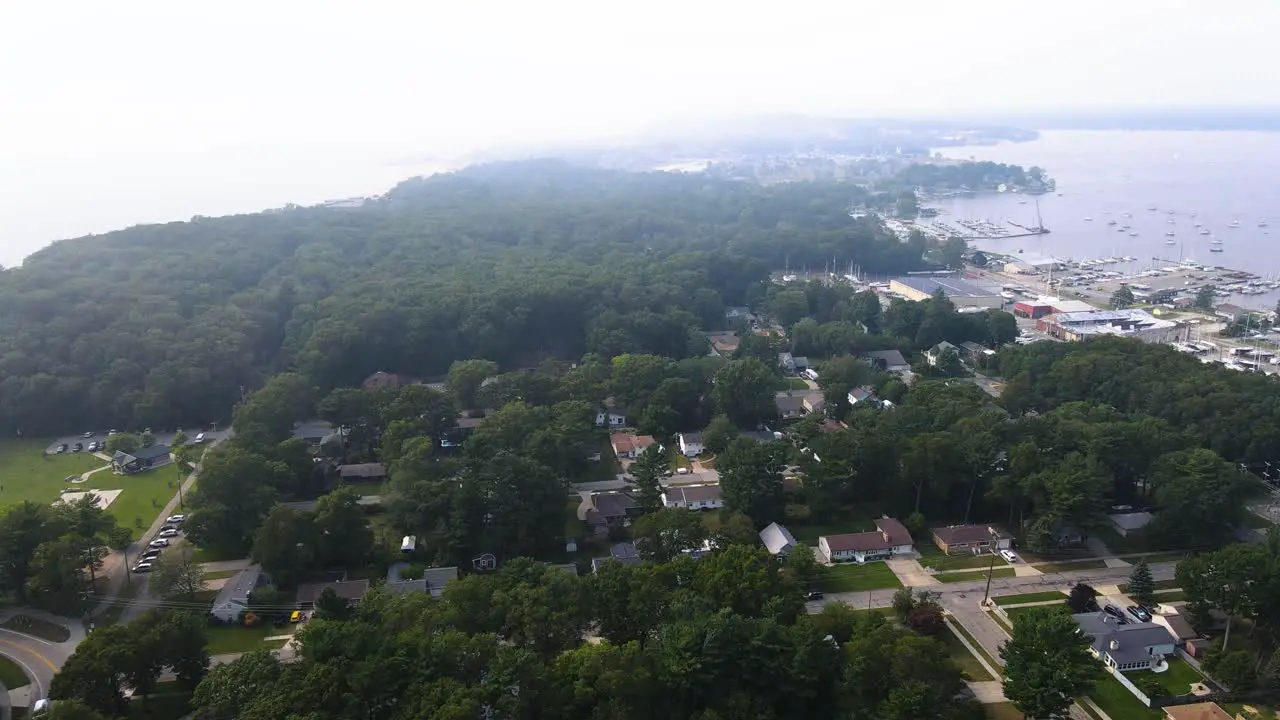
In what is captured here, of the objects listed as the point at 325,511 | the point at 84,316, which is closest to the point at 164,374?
the point at 84,316

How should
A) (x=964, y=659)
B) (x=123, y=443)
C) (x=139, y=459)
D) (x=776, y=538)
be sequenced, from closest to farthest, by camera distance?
(x=964, y=659) < (x=776, y=538) < (x=139, y=459) < (x=123, y=443)

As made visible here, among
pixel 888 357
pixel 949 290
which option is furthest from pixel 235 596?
pixel 949 290

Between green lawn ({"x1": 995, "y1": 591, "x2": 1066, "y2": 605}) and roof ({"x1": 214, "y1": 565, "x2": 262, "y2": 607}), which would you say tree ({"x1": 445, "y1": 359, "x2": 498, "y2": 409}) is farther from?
green lawn ({"x1": 995, "y1": 591, "x2": 1066, "y2": 605})

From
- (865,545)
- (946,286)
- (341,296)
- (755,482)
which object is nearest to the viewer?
(865,545)

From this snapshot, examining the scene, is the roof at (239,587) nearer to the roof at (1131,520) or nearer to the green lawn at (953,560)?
the green lawn at (953,560)

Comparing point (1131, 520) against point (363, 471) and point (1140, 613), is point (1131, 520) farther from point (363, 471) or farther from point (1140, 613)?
point (363, 471)

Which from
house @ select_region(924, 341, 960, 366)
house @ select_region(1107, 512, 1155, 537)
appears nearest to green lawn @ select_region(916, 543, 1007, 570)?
house @ select_region(1107, 512, 1155, 537)
